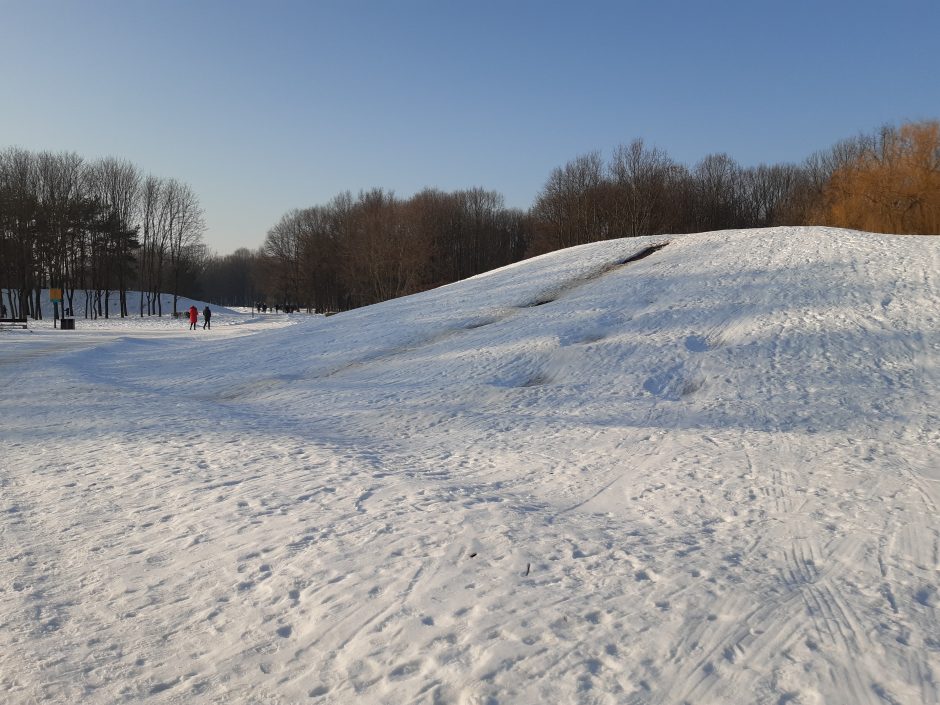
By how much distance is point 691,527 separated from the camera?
19.1ft

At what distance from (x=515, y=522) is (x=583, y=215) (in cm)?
5053

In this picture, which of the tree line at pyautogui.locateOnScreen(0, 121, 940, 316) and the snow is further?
the tree line at pyautogui.locateOnScreen(0, 121, 940, 316)

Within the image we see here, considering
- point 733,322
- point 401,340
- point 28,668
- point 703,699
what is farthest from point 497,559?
point 401,340

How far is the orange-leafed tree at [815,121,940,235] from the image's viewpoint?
27250 mm

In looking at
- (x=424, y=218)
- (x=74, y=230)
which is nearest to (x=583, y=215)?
(x=424, y=218)

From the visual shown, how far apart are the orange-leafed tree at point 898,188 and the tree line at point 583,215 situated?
4 centimetres

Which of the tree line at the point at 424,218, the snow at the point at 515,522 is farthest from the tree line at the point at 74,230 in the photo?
the snow at the point at 515,522

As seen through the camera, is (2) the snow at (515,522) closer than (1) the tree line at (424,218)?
Yes

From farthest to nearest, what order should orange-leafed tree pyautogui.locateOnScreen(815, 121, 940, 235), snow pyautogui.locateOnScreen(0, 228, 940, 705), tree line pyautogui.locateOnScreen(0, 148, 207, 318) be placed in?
tree line pyautogui.locateOnScreen(0, 148, 207, 318)
orange-leafed tree pyautogui.locateOnScreen(815, 121, 940, 235)
snow pyautogui.locateOnScreen(0, 228, 940, 705)

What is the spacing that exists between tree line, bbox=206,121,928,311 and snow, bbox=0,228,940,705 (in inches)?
701

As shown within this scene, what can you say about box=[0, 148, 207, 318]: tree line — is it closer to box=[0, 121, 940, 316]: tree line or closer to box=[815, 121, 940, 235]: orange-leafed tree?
A: box=[0, 121, 940, 316]: tree line

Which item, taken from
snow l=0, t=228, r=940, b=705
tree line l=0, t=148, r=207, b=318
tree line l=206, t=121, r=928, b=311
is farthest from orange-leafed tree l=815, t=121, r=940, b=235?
tree line l=0, t=148, r=207, b=318

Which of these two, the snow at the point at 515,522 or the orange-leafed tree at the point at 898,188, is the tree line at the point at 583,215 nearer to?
the orange-leafed tree at the point at 898,188

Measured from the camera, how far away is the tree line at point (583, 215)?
28.8m
